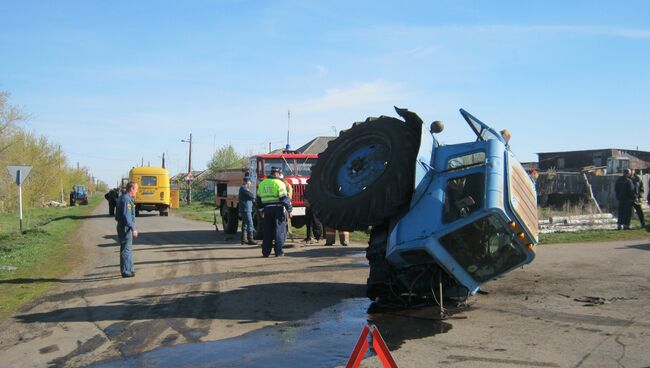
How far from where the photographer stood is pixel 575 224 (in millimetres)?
16875

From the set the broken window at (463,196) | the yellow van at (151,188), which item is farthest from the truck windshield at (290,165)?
the yellow van at (151,188)

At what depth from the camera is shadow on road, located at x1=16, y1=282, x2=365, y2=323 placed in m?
6.91

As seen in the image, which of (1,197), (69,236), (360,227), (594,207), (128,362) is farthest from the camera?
(1,197)

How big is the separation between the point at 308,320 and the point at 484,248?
83.3 inches

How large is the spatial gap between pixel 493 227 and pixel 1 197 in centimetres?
3578

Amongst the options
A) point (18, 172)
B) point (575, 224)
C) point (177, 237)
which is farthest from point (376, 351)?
point (18, 172)

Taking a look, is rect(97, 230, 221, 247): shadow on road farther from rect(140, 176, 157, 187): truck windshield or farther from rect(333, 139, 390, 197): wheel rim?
rect(140, 176, 157, 187): truck windshield

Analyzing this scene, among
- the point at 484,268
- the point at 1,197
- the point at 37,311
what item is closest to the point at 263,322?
the point at 484,268

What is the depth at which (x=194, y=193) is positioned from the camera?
202 feet

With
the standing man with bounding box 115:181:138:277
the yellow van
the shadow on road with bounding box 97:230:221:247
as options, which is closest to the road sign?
the shadow on road with bounding box 97:230:221:247

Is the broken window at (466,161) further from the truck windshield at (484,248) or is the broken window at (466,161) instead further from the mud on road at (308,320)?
the mud on road at (308,320)

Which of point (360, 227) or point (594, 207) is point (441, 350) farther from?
point (594, 207)

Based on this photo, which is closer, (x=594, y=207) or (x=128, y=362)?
(x=128, y=362)

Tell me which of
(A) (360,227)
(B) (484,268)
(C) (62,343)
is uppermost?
(A) (360,227)
